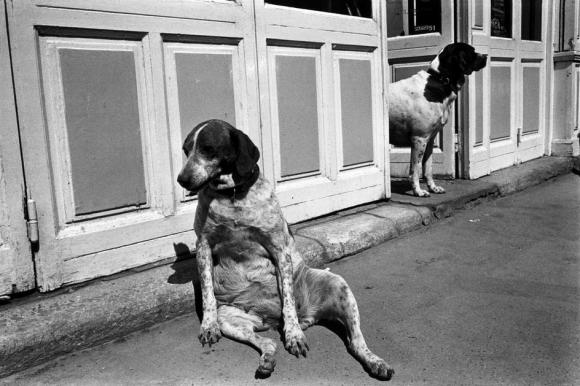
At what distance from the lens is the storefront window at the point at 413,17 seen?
6.36 metres

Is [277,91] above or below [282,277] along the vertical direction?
above

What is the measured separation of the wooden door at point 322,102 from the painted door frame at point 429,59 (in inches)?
53.3

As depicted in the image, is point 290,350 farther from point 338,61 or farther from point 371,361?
point 338,61

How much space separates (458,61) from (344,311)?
3600mm

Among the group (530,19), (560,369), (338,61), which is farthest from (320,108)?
(530,19)

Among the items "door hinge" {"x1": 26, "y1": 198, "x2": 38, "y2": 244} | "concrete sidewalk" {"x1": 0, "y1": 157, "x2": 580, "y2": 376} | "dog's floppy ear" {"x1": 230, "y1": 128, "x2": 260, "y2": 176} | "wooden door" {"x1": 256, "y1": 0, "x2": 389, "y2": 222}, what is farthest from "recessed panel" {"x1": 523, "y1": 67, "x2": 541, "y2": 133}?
"door hinge" {"x1": 26, "y1": 198, "x2": 38, "y2": 244}

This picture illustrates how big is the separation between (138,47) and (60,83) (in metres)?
0.55

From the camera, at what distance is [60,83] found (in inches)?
117

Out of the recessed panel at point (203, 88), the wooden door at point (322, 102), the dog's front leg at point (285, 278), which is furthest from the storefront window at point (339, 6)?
the dog's front leg at point (285, 278)

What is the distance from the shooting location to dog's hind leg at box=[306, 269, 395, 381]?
2.37m

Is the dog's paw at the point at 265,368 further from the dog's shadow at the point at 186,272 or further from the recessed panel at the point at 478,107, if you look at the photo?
the recessed panel at the point at 478,107

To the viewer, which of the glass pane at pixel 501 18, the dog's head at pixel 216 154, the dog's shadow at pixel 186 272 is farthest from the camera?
the glass pane at pixel 501 18

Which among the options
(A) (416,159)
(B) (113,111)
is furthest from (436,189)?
(B) (113,111)

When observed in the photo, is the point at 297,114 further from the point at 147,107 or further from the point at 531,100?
the point at 531,100
